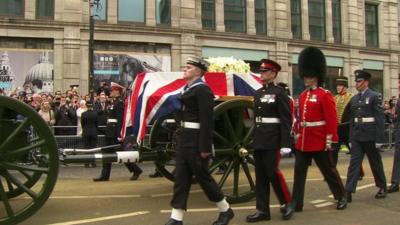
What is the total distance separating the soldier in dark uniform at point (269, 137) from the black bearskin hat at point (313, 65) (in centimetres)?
61

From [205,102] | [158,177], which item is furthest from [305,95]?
[158,177]

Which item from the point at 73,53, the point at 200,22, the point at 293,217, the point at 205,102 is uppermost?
the point at 200,22

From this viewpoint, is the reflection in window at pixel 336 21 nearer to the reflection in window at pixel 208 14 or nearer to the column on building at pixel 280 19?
the column on building at pixel 280 19

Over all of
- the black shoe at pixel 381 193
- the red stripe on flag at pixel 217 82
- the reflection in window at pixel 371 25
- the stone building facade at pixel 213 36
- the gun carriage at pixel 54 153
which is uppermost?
the reflection in window at pixel 371 25

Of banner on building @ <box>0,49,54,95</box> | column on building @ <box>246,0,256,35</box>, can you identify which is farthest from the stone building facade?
banner on building @ <box>0,49,54,95</box>

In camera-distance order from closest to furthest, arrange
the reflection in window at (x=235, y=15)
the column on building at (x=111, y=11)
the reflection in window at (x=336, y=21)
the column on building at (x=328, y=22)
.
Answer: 1. the column on building at (x=111, y=11)
2. the reflection in window at (x=235, y=15)
3. the column on building at (x=328, y=22)
4. the reflection in window at (x=336, y=21)

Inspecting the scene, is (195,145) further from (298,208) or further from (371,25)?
(371,25)

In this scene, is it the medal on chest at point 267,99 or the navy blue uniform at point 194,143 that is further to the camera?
the medal on chest at point 267,99

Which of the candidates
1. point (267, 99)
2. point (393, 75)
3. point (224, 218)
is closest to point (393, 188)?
point (267, 99)

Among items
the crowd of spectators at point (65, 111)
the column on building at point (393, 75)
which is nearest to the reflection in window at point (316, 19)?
the column on building at point (393, 75)

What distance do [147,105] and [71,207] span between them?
172cm

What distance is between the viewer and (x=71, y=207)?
7391 millimetres

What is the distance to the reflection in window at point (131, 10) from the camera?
82.4ft

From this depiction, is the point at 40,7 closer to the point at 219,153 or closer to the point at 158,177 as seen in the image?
the point at 158,177
